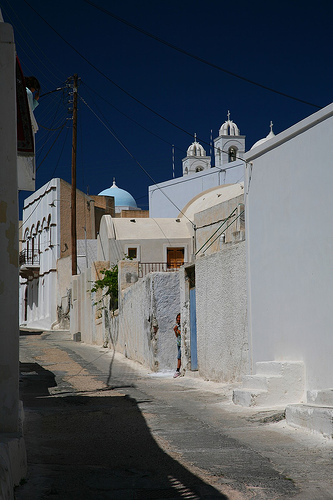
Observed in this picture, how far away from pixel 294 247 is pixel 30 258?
35660 millimetres

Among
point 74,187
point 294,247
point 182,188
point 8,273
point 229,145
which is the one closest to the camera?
point 8,273

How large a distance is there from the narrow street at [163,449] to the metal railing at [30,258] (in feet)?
104

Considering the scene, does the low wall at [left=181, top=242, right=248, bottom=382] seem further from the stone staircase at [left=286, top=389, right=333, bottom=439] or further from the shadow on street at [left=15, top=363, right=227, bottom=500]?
the stone staircase at [left=286, top=389, right=333, bottom=439]

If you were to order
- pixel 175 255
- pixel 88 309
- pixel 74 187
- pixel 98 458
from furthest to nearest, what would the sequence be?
pixel 74 187, pixel 175 255, pixel 88 309, pixel 98 458

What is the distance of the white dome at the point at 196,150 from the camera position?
210 ft

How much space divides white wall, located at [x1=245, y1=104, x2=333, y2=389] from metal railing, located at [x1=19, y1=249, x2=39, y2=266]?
33.1 metres

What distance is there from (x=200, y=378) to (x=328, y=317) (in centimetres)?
549

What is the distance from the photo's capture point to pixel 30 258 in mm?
43344

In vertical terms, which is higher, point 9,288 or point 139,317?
Answer: point 9,288

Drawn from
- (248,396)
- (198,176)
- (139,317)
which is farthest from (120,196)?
(248,396)

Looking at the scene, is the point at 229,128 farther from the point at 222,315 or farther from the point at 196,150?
the point at 222,315

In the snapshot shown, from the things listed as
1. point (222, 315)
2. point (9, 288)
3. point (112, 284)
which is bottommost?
point (222, 315)

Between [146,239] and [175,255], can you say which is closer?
[146,239]

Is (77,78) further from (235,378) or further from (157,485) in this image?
(157,485)
